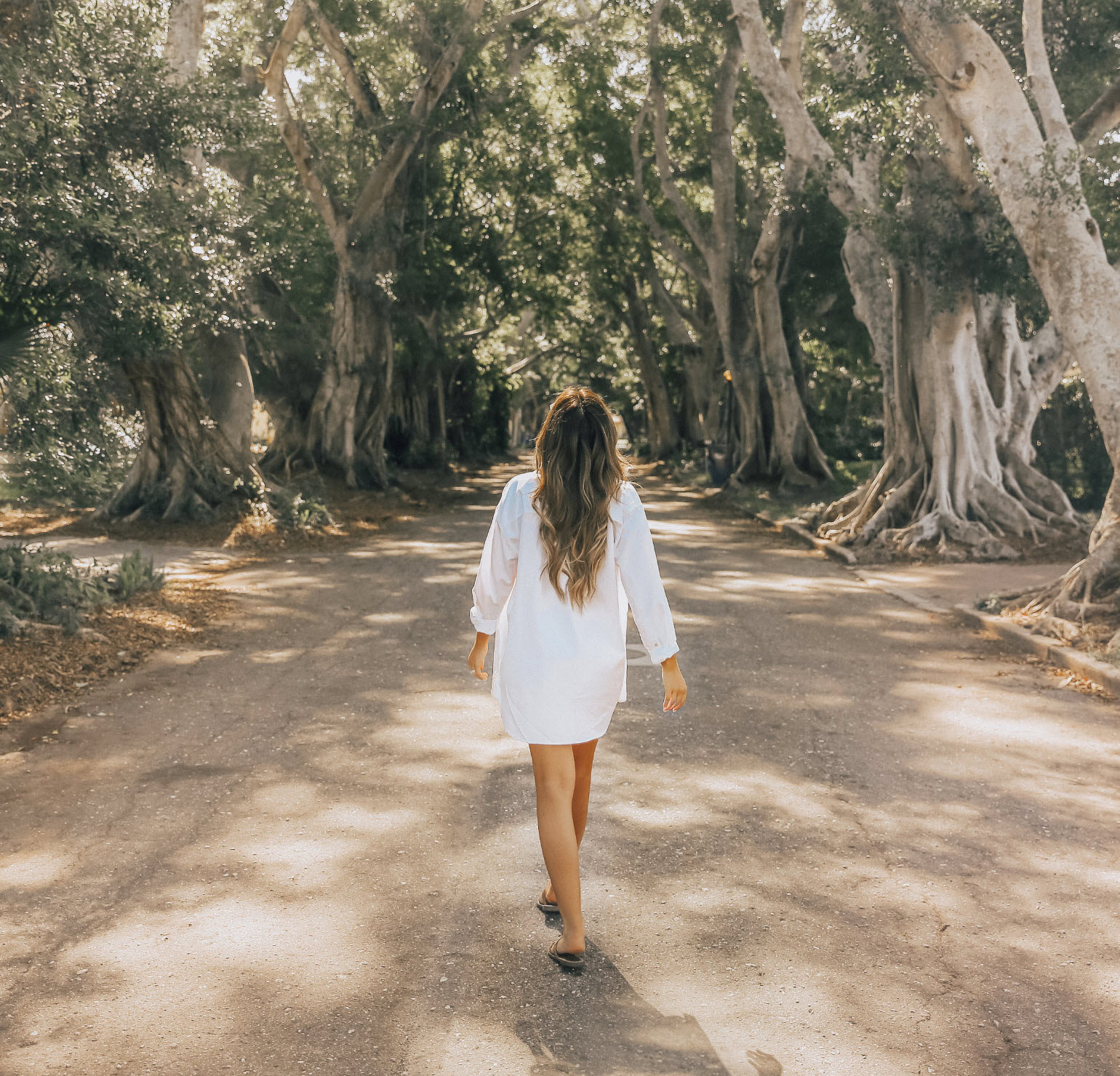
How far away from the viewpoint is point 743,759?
6.40 m

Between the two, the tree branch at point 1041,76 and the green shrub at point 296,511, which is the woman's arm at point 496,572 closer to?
the tree branch at point 1041,76

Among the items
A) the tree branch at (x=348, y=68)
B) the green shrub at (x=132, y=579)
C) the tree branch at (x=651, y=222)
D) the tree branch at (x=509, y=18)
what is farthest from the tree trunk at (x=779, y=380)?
the green shrub at (x=132, y=579)

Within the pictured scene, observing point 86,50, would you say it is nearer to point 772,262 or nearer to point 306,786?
point 306,786

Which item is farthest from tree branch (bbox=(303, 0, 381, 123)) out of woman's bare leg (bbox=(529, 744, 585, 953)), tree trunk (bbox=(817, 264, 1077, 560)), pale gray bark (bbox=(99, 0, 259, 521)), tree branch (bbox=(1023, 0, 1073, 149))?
woman's bare leg (bbox=(529, 744, 585, 953))

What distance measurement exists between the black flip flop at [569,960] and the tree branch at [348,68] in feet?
63.7

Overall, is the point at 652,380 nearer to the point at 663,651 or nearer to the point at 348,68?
the point at 348,68

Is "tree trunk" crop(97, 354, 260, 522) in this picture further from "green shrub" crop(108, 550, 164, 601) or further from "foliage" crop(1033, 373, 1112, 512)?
"foliage" crop(1033, 373, 1112, 512)

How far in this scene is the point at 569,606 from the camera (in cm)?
407

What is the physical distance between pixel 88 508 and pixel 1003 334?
14923mm

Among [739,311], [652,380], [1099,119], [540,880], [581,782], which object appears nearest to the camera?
[581,782]

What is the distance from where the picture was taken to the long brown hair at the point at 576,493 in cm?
402

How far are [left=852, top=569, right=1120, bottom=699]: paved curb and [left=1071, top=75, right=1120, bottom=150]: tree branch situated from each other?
5.63 metres

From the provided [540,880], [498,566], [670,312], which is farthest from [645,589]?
[670,312]

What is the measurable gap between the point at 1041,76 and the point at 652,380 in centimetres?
3218
